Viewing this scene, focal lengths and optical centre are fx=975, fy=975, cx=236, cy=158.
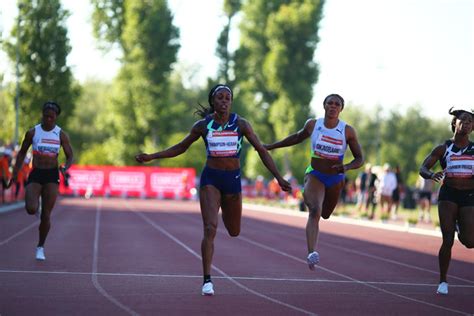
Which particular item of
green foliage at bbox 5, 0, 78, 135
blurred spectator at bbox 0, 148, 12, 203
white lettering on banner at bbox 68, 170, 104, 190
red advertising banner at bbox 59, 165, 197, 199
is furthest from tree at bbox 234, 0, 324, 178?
blurred spectator at bbox 0, 148, 12, 203

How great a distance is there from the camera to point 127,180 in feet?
196

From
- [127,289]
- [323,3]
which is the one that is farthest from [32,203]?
[323,3]

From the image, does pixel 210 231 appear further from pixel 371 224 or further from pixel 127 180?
pixel 127 180

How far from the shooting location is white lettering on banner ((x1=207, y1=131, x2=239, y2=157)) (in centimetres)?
1074

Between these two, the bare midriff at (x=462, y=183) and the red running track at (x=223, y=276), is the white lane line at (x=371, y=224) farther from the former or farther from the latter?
the bare midriff at (x=462, y=183)

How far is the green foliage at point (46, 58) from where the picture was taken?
201 feet

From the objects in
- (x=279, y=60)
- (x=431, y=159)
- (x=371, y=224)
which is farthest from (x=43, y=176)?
(x=279, y=60)

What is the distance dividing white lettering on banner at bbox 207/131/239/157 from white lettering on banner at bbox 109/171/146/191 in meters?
49.2

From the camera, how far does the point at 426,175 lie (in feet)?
38.1

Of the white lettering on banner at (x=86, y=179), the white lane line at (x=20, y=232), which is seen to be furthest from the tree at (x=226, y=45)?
the white lane line at (x=20, y=232)

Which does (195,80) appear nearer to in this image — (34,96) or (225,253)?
(34,96)

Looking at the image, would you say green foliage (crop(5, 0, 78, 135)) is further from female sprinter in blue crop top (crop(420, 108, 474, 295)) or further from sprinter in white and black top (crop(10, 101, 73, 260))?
female sprinter in blue crop top (crop(420, 108, 474, 295))

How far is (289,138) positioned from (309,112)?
60.9 metres

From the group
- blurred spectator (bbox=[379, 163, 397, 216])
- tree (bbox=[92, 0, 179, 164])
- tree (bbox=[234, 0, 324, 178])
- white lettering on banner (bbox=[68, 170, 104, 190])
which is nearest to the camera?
blurred spectator (bbox=[379, 163, 397, 216])
